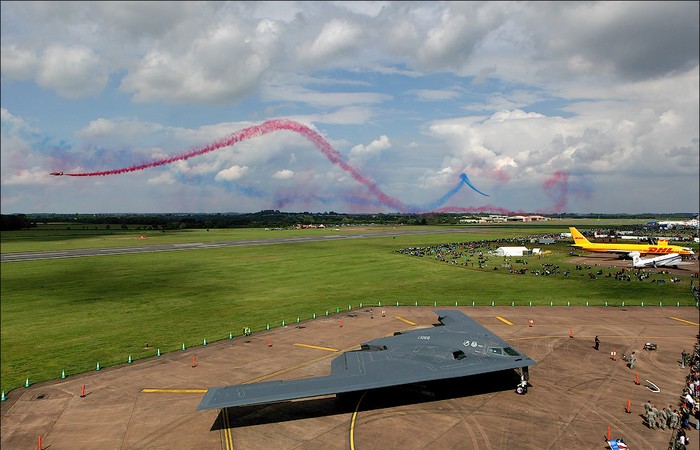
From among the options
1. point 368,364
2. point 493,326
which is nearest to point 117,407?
point 368,364

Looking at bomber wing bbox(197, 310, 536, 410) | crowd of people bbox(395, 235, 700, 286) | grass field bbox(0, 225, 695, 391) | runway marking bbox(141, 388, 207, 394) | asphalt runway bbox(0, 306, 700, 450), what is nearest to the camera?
asphalt runway bbox(0, 306, 700, 450)

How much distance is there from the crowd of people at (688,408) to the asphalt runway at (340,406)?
58cm

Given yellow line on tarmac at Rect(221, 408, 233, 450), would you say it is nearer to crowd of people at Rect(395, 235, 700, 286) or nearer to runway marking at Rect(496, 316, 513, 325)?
runway marking at Rect(496, 316, 513, 325)

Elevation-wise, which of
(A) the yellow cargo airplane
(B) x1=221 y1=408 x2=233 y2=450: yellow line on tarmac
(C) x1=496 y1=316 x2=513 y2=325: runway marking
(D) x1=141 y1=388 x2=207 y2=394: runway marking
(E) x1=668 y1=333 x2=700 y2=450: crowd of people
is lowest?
(E) x1=668 y1=333 x2=700 y2=450: crowd of people

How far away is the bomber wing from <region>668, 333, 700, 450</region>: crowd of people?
8409mm

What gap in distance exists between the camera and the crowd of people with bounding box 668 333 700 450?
858 inches

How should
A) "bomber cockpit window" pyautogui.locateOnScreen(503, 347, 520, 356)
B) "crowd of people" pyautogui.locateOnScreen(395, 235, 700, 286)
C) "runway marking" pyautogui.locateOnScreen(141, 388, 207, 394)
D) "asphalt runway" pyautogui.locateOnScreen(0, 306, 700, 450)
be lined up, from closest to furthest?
1. "asphalt runway" pyautogui.locateOnScreen(0, 306, 700, 450)
2. "runway marking" pyautogui.locateOnScreen(141, 388, 207, 394)
3. "bomber cockpit window" pyautogui.locateOnScreen(503, 347, 520, 356)
4. "crowd of people" pyautogui.locateOnScreen(395, 235, 700, 286)

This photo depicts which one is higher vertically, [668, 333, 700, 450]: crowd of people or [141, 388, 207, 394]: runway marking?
[141, 388, 207, 394]: runway marking

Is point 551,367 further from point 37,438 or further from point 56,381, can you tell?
point 56,381

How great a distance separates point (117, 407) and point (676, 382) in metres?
40.2

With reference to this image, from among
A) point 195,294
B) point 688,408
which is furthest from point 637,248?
point 195,294

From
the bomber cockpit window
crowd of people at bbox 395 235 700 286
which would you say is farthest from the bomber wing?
crowd of people at bbox 395 235 700 286

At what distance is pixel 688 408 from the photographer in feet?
83.3

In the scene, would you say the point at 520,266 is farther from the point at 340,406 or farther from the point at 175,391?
the point at 175,391
